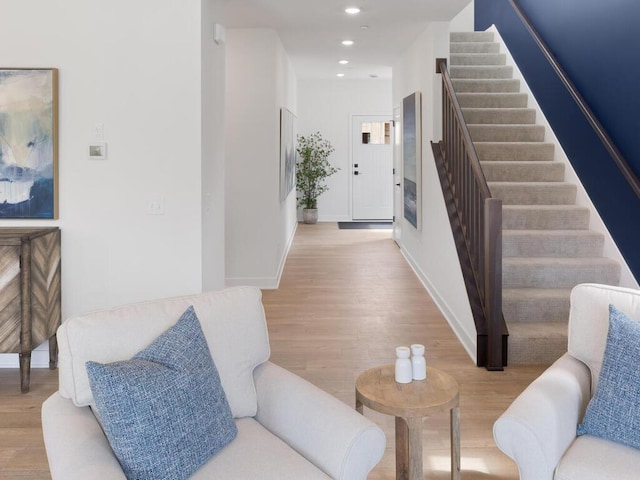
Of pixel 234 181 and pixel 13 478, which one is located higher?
pixel 234 181

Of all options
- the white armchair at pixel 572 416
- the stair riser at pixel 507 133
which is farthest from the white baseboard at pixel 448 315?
the white armchair at pixel 572 416

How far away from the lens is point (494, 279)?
11.8 feet

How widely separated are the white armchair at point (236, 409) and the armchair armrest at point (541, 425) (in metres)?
0.39

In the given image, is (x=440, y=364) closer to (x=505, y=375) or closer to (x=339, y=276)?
(x=505, y=375)

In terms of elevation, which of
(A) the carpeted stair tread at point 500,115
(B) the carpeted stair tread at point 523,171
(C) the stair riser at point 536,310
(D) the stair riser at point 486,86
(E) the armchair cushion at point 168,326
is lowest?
(C) the stair riser at point 536,310

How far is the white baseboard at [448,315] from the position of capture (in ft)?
12.8

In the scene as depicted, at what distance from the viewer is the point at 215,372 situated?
5.97 ft

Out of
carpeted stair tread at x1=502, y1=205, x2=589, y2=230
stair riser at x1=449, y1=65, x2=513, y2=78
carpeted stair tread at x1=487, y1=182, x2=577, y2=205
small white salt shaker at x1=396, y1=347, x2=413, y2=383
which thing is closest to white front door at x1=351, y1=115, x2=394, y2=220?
stair riser at x1=449, y1=65, x2=513, y2=78

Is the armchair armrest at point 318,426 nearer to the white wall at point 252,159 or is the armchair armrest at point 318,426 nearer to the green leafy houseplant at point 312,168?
the white wall at point 252,159

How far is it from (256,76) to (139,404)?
188 inches

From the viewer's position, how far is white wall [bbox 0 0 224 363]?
3.47 m

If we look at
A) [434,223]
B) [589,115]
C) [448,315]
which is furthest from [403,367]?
[434,223]

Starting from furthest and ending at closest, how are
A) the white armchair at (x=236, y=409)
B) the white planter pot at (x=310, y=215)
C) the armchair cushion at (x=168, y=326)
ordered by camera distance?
the white planter pot at (x=310, y=215) → the armchair cushion at (x=168, y=326) → the white armchair at (x=236, y=409)

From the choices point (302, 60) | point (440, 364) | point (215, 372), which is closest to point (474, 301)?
point (440, 364)
